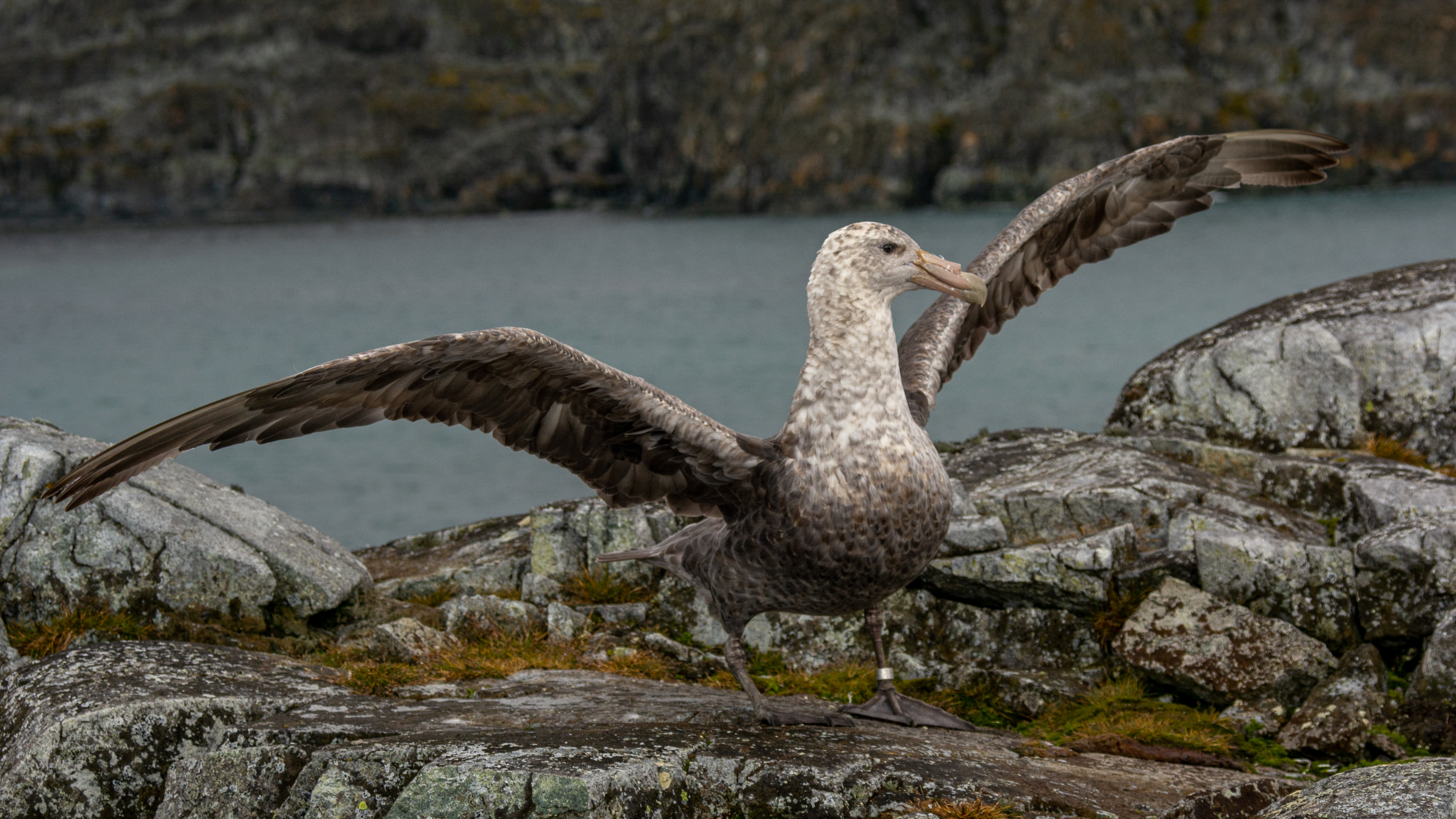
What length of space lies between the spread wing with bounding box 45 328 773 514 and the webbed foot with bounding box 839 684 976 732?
4.88ft

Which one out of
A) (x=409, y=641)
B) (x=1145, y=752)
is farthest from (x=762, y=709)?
(x=409, y=641)

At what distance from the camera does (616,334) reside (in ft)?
158

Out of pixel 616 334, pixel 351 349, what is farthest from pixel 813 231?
pixel 351 349

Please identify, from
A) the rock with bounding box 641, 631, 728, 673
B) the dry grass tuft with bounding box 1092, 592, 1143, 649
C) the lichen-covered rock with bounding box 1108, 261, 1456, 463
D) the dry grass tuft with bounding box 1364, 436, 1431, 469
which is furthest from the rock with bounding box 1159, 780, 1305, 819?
the lichen-covered rock with bounding box 1108, 261, 1456, 463

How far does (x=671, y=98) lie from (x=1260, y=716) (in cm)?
11704

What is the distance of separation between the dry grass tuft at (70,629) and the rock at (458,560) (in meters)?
1.73

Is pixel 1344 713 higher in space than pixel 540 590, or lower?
higher

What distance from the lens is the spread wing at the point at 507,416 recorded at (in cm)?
565

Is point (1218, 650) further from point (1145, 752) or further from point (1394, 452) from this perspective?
point (1394, 452)

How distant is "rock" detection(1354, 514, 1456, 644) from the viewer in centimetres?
716

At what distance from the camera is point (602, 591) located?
28.5 feet

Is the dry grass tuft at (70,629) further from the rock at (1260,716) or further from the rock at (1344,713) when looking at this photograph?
the rock at (1344,713)

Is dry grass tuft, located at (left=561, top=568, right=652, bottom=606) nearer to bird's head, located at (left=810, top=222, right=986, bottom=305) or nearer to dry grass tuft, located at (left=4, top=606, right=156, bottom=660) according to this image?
dry grass tuft, located at (left=4, top=606, right=156, bottom=660)

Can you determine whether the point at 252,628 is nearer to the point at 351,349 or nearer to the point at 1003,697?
the point at 1003,697
